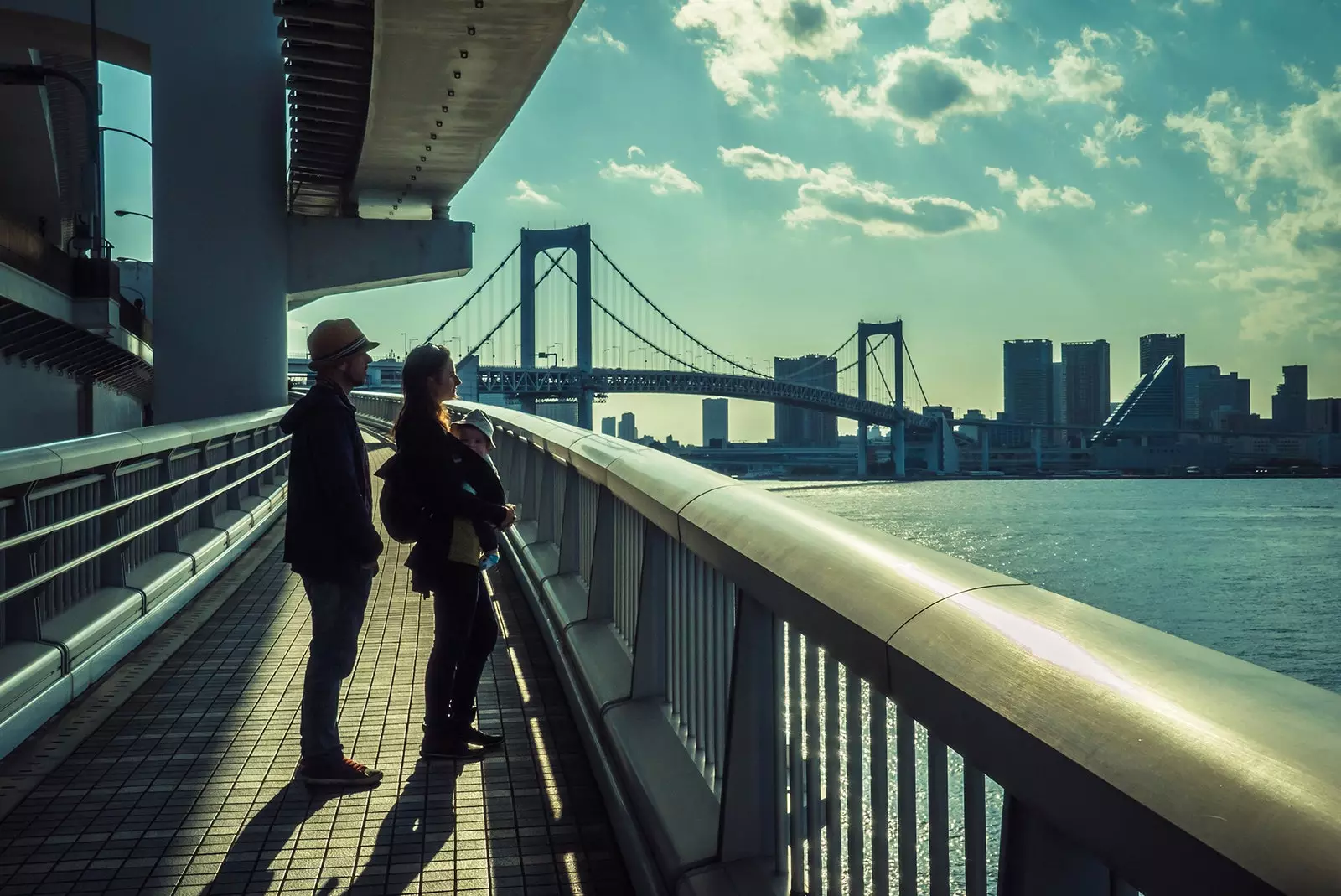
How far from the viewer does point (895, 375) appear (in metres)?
71.1

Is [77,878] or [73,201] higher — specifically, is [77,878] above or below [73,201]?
below

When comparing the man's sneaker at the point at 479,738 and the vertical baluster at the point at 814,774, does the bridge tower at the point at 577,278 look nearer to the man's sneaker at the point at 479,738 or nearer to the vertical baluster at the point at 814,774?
the man's sneaker at the point at 479,738

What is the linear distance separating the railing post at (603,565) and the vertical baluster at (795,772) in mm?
1985

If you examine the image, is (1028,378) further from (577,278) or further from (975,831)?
(975,831)

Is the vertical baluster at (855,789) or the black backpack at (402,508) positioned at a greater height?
the black backpack at (402,508)

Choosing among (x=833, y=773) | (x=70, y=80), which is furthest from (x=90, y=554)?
(x=70, y=80)

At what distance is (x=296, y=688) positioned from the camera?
14.4ft

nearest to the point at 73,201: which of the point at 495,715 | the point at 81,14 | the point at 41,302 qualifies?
the point at 41,302

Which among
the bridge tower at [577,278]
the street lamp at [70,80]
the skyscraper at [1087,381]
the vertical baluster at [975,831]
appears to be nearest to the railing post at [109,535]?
the vertical baluster at [975,831]

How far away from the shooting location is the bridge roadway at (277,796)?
263cm

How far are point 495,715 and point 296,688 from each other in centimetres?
85

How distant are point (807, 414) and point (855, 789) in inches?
2695

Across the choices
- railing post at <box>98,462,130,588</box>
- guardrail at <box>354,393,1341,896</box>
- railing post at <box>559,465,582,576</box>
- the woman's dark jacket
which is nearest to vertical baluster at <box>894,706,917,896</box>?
guardrail at <box>354,393,1341,896</box>

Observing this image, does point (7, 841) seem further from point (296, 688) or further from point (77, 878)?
point (296, 688)
